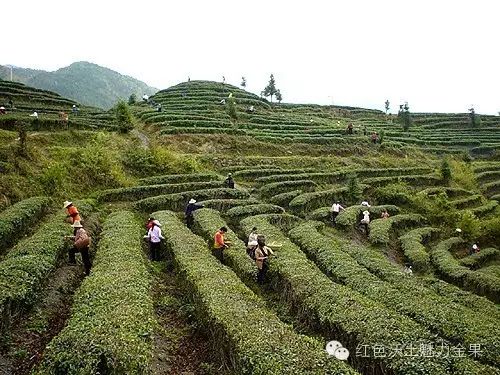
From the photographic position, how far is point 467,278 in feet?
76.8

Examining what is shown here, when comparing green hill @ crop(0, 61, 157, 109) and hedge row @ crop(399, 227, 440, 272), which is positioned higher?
green hill @ crop(0, 61, 157, 109)

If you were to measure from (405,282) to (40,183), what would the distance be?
773 inches

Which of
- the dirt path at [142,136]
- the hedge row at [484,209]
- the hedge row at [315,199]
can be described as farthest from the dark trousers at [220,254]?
the hedge row at [484,209]

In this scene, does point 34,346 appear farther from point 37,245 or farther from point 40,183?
point 40,183

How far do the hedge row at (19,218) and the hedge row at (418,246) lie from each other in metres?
20.0

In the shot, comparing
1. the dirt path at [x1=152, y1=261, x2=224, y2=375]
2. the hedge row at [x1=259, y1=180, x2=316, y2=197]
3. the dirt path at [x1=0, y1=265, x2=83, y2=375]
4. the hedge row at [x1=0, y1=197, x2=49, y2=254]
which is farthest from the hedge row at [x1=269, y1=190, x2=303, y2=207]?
the dirt path at [x1=0, y1=265, x2=83, y2=375]

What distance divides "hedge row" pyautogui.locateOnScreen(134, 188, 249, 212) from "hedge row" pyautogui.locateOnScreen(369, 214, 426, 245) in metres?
9.05

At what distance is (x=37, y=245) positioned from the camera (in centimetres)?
1527

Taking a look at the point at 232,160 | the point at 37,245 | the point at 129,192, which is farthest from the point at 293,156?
the point at 37,245

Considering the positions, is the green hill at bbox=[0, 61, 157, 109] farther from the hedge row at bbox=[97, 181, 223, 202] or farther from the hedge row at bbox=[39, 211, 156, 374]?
the hedge row at bbox=[39, 211, 156, 374]

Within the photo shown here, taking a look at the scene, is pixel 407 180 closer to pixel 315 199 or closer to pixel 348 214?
pixel 315 199

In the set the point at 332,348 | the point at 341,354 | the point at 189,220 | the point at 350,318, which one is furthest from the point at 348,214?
the point at 341,354

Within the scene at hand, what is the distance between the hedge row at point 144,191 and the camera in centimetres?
2719

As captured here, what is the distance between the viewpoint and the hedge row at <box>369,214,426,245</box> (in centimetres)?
2772
